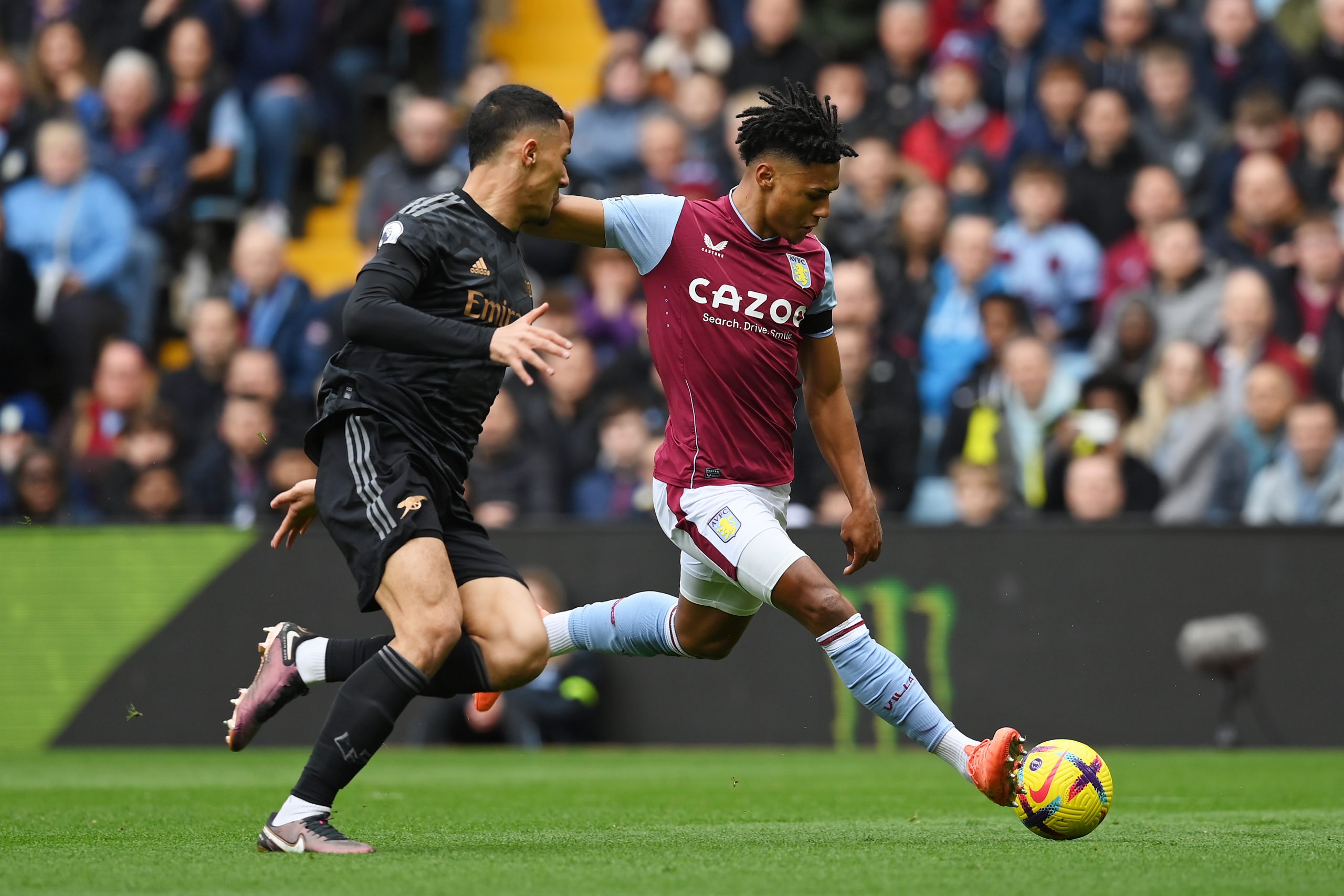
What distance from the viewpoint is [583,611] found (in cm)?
730

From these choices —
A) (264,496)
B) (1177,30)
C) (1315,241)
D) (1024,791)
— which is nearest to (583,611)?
(1024,791)

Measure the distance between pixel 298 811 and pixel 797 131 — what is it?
2.87 m

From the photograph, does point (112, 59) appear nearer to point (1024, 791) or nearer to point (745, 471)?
point (745, 471)

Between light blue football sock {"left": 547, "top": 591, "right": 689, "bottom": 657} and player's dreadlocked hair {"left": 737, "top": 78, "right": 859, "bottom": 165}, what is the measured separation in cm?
173

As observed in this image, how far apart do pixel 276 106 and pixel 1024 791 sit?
11.5 m

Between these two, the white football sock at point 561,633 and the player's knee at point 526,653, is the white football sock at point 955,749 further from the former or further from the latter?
the white football sock at point 561,633

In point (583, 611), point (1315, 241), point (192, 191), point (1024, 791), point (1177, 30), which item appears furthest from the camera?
point (192, 191)

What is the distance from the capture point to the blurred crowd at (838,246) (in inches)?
471

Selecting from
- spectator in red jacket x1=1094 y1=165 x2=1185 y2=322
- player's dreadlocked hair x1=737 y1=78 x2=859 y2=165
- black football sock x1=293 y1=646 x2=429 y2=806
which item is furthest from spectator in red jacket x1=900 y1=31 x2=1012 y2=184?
black football sock x1=293 y1=646 x2=429 y2=806

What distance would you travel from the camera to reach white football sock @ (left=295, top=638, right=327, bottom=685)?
6.39 meters

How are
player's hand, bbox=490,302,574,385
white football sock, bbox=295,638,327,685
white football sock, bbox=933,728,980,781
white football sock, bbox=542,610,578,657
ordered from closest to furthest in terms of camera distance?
player's hand, bbox=490,302,574,385 → white football sock, bbox=933,728,980,781 → white football sock, bbox=295,638,327,685 → white football sock, bbox=542,610,578,657

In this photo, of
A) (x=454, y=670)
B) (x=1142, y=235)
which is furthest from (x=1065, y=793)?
(x=1142, y=235)

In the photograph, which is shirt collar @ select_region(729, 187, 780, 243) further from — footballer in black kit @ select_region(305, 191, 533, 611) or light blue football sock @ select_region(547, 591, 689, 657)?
light blue football sock @ select_region(547, 591, 689, 657)

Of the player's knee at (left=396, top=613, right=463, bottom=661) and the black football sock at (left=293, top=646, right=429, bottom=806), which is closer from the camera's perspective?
the black football sock at (left=293, top=646, right=429, bottom=806)
